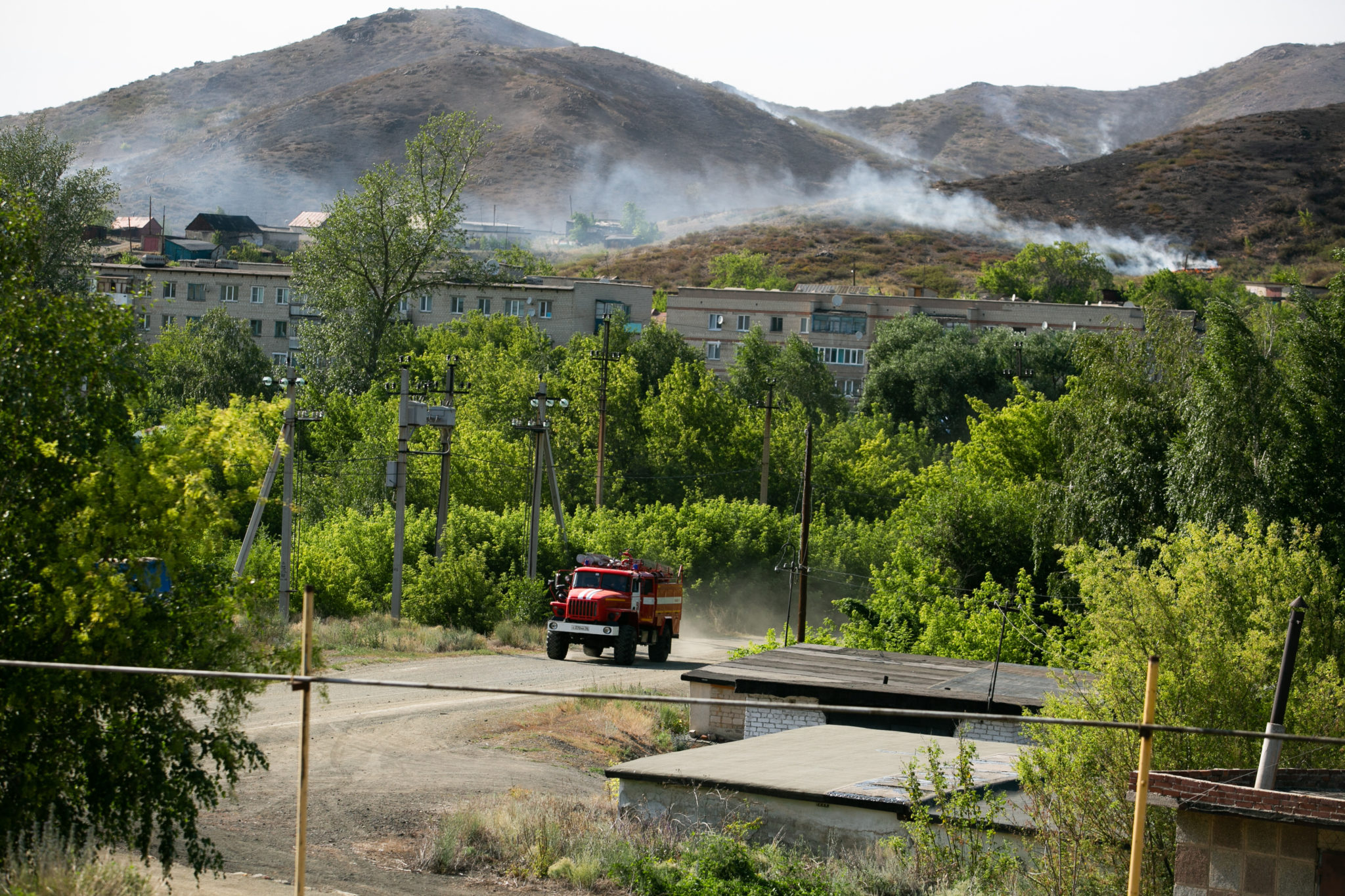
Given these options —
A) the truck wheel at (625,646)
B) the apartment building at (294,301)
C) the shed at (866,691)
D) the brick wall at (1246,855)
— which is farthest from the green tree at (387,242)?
the brick wall at (1246,855)

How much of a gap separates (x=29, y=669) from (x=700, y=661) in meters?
27.1

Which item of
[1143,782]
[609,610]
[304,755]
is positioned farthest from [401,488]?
[1143,782]

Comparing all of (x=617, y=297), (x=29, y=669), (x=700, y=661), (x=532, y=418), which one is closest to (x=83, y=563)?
(x=29, y=669)

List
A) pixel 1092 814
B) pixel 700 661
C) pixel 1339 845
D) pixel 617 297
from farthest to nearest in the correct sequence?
pixel 617 297, pixel 700 661, pixel 1092 814, pixel 1339 845

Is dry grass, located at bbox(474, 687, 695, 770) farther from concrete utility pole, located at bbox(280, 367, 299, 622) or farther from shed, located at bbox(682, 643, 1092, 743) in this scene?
concrete utility pole, located at bbox(280, 367, 299, 622)

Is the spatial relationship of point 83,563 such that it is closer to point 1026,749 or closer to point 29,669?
point 29,669

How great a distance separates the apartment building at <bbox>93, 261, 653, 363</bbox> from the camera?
307ft

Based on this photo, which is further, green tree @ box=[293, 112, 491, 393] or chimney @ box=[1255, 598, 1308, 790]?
green tree @ box=[293, 112, 491, 393]

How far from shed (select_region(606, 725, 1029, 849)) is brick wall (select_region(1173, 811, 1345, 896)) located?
320 cm

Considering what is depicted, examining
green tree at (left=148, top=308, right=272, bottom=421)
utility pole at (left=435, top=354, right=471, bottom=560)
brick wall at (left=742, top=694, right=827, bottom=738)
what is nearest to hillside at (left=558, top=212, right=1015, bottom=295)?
green tree at (left=148, top=308, right=272, bottom=421)

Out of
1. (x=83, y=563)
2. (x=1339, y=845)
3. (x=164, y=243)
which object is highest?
(x=164, y=243)

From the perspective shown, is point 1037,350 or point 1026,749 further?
point 1037,350

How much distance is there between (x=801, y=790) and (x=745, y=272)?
146 meters

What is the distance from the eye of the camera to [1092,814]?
11773mm
